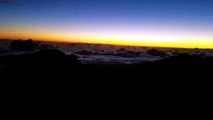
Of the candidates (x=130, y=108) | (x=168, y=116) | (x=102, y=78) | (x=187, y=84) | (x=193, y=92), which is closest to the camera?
(x=168, y=116)

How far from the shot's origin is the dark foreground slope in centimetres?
4444

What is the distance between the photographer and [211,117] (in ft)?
133

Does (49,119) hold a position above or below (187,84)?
below

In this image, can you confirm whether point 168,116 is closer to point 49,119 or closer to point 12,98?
point 49,119

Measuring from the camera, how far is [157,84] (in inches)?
2202

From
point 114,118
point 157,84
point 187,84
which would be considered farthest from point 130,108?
point 187,84

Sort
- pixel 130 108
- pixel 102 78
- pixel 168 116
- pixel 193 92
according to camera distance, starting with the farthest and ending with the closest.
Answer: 1. pixel 102 78
2. pixel 193 92
3. pixel 130 108
4. pixel 168 116

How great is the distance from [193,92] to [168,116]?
9.76m

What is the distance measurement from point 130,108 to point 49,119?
14.4m

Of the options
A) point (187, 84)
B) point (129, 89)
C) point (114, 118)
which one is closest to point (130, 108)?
point (114, 118)

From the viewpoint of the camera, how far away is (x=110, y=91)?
55.5 metres

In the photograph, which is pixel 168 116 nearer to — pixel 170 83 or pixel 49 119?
pixel 170 83

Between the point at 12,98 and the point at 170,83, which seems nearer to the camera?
the point at 12,98

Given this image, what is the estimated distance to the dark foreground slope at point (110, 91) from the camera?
146 feet
